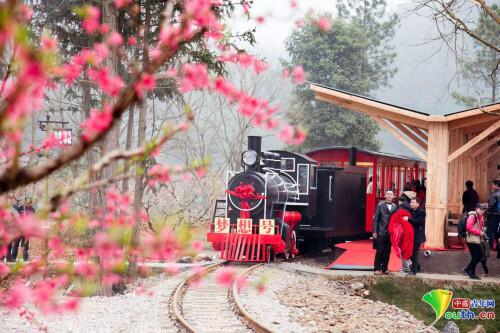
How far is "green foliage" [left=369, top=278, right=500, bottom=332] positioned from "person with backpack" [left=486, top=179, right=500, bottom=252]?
194cm

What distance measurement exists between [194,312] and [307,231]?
7920mm

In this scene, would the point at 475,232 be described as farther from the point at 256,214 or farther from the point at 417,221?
the point at 256,214

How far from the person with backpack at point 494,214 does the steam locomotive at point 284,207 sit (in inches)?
158

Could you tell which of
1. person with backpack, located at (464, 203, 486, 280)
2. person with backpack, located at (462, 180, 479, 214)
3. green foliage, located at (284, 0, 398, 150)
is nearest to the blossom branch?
person with backpack, located at (464, 203, 486, 280)

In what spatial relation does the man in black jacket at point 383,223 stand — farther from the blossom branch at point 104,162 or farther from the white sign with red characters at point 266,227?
the blossom branch at point 104,162

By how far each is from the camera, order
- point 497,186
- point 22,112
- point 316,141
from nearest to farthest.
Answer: point 22,112 < point 497,186 < point 316,141

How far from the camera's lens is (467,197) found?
1499cm

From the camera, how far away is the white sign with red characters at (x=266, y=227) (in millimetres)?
15008

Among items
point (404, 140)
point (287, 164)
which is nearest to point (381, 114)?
point (404, 140)

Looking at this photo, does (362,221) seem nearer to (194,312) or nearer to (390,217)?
(390,217)

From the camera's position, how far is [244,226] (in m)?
15.1

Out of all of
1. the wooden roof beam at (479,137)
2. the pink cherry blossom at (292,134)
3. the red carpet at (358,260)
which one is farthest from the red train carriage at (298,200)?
the pink cherry blossom at (292,134)

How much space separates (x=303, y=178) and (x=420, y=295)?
5067mm

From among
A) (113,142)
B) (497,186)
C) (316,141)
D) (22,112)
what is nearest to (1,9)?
(22,112)
